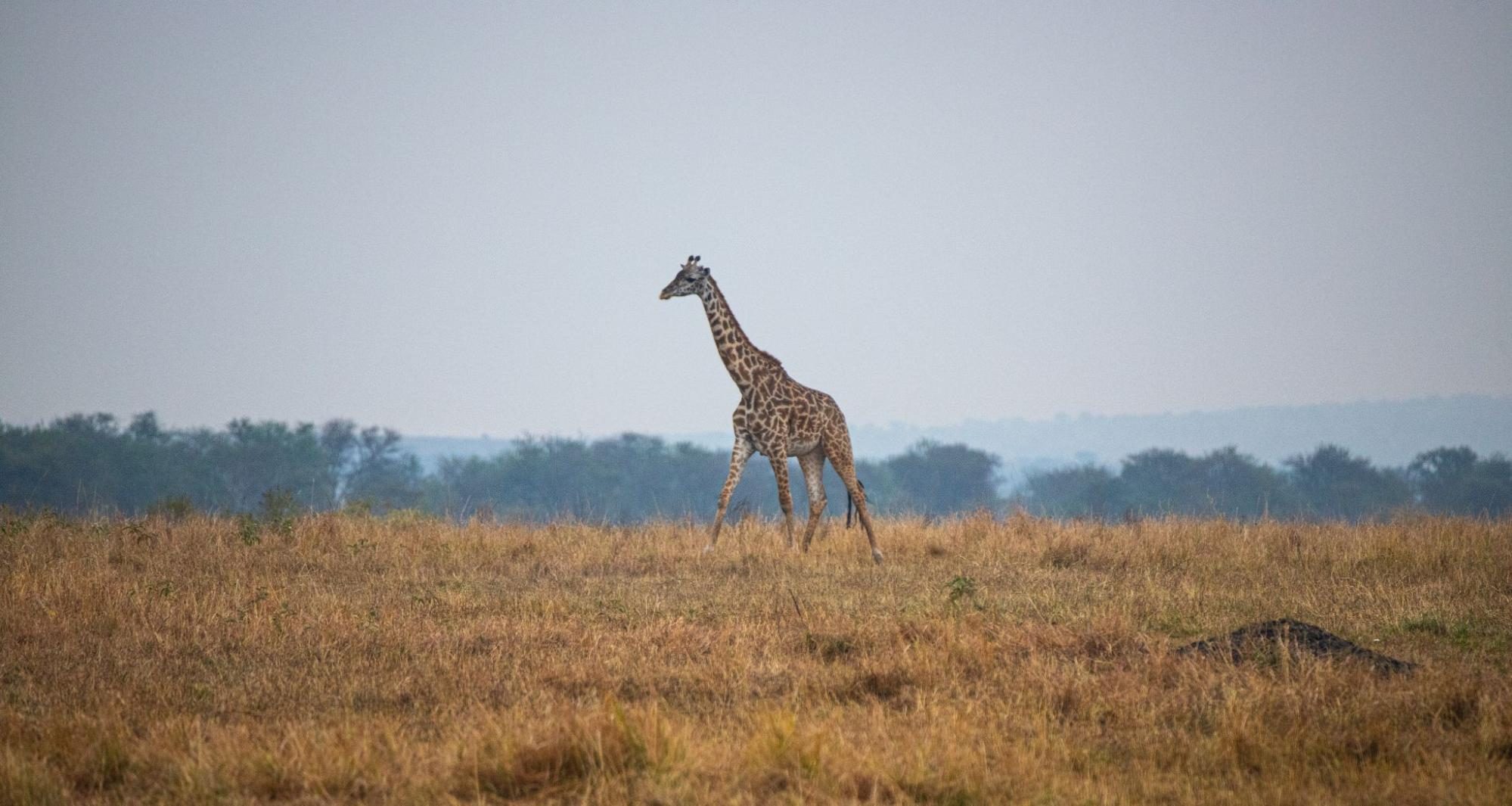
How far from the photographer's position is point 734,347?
14.7 metres

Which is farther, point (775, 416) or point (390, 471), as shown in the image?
point (390, 471)

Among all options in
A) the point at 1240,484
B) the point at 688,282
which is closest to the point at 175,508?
the point at 688,282

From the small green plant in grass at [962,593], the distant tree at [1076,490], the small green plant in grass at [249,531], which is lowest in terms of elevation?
the distant tree at [1076,490]

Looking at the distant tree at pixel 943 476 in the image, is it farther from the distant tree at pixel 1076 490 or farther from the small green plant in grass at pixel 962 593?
the small green plant in grass at pixel 962 593

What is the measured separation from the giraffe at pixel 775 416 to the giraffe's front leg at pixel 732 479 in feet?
0.05

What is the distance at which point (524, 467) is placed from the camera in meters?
77.6

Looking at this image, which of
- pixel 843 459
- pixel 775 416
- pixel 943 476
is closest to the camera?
pixel 775 416

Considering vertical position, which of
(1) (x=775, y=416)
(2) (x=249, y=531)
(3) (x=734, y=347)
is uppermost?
(3) (x=734, y=347)

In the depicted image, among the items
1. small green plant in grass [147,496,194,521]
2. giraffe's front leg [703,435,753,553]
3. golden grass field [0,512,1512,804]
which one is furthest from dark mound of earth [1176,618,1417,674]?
small green plant in grass [147,496,194,521]

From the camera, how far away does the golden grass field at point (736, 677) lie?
502 cm

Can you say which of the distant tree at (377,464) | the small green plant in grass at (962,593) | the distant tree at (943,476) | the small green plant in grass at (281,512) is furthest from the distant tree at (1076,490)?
the small green plant in grass at (962,593)

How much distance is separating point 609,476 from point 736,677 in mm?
71404

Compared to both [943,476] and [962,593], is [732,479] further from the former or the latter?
[943,476]

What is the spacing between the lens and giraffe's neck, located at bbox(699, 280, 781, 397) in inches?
576
